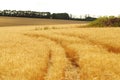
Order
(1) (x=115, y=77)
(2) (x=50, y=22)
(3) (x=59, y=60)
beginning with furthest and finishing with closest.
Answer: (2) (x=50, y=22), (3) (x=59, y=60), (1) (x=115, y=77)

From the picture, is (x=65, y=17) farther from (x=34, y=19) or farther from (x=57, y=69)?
(x=57, y=69)

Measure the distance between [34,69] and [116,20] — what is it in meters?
34.9

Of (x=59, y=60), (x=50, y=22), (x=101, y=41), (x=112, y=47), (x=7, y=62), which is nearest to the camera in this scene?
(x=7, y=62)

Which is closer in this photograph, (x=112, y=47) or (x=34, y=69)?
(x=34, y=69)

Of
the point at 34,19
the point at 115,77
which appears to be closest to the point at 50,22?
the point at 34,19

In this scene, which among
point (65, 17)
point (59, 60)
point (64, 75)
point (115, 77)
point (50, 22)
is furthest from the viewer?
point (65, 17)

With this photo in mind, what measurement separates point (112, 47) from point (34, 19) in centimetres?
4547

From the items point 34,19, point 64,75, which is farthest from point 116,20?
point 64,75

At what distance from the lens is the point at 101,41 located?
24781 millimetres

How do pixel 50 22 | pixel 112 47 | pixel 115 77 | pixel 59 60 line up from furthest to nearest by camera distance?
pixel 50 22 → pixel 112 47 → pixel 59 60 → pixel 115 77

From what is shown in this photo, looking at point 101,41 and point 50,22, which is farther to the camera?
point 50,22

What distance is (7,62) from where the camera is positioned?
49.0 feet

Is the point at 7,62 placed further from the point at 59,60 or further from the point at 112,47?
the point at 112,47

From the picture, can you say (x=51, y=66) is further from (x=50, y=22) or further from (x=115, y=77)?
(x=50, y=22)
